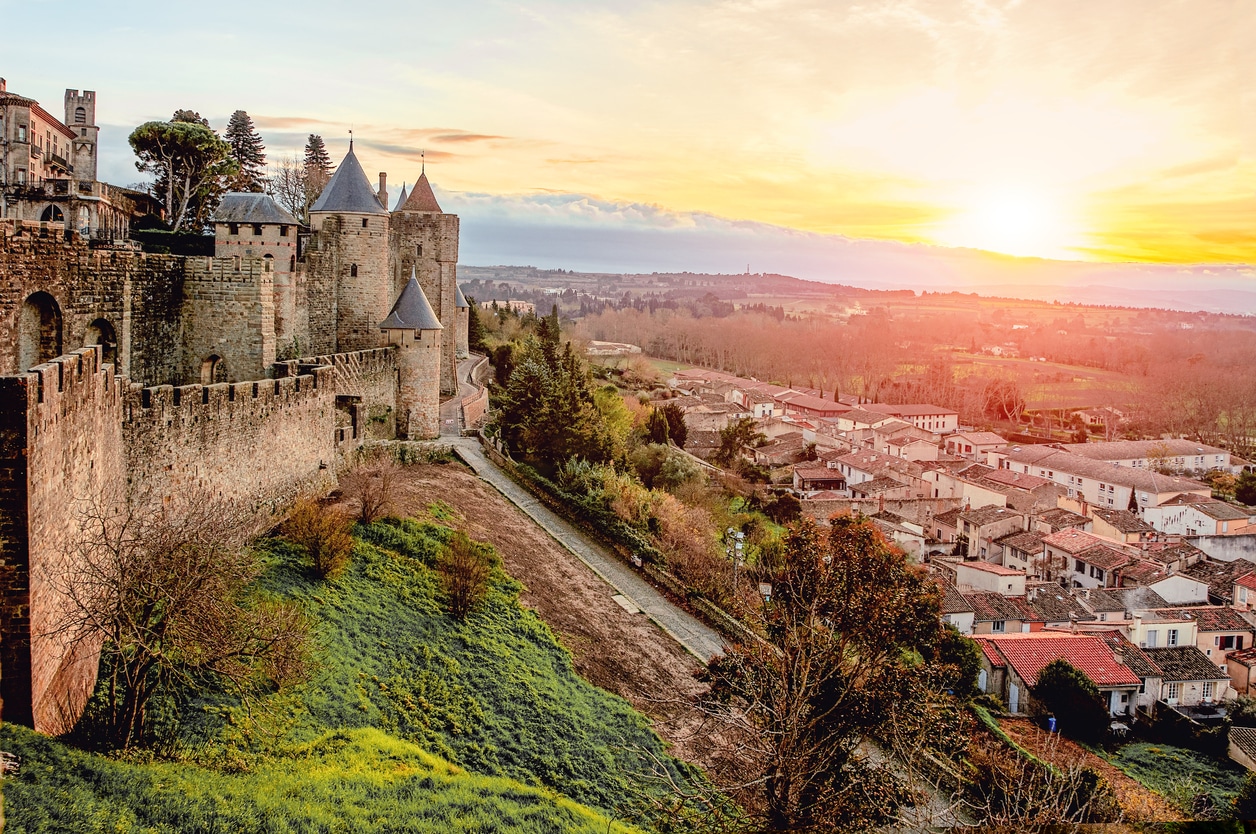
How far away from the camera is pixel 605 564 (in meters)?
20.7

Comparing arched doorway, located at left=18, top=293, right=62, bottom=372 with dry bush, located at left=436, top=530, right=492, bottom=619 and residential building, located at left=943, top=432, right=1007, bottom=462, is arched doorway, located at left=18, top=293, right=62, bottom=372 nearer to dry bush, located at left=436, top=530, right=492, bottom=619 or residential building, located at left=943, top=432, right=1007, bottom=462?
dry bush, located at left=436, top=530, right=492, bottom=619

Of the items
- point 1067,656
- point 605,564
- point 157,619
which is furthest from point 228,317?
point 1067,656

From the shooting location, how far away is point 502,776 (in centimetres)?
1097

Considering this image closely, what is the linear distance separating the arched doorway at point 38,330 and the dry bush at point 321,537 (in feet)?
12.5

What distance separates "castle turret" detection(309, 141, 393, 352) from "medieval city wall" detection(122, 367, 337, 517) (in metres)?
5.00

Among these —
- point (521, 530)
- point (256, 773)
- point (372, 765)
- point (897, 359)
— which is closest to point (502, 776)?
point (372, 765)

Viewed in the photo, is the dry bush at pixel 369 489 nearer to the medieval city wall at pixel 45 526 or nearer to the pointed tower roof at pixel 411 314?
the pointed tower roof at pixel 411 314

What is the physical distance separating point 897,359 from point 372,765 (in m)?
108

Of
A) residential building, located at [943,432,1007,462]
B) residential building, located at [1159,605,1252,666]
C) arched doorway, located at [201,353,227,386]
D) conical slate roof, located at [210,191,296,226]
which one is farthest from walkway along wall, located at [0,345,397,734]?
residential building, located at [943,432,1007,462]

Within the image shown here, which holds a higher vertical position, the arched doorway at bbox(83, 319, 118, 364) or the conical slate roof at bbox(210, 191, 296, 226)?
the conical slate roof at bbox(210, 191, 296, 226)

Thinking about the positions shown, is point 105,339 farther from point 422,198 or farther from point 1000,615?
point 1000,615

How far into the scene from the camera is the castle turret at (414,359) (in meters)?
21.0

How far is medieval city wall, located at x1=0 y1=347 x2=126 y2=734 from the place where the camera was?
262 inches

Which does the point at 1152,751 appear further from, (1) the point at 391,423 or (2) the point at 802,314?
(2) the point at 802,314
